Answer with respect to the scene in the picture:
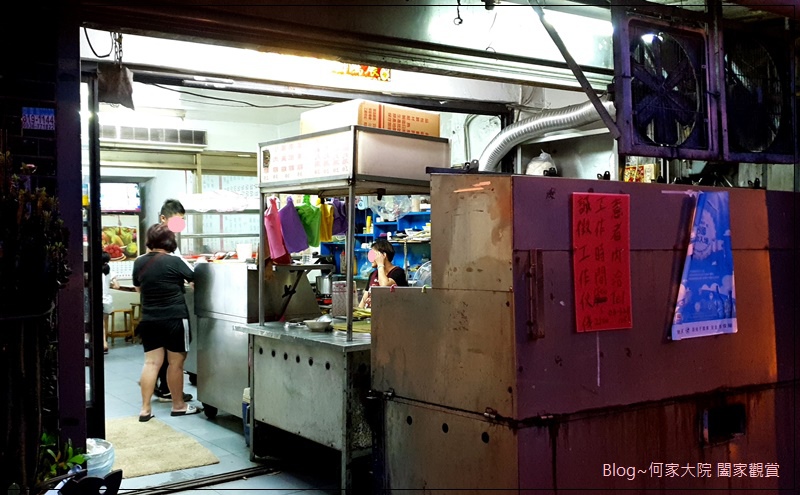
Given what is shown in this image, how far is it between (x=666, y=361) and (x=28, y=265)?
3158 millimetres

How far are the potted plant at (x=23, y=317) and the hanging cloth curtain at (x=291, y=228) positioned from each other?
12.1 ft

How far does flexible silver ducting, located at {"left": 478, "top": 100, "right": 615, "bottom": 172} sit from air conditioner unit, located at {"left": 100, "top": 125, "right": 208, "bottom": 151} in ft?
20.2

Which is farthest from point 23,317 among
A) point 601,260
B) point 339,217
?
point 339,217

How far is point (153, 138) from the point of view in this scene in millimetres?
11914

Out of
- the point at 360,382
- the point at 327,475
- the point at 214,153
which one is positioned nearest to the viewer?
the point at 360,382

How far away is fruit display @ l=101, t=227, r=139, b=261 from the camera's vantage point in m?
13.5

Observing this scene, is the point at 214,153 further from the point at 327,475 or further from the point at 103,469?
the point at 103,469

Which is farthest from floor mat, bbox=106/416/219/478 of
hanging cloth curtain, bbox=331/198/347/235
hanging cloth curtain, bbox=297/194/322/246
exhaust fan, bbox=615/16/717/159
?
exhaust fan, bbox=615/16/717/159

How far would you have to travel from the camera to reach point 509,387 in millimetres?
3305

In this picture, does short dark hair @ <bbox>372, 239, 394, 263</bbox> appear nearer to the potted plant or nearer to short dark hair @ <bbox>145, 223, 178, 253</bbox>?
short dark hair @ <bbox>145, 223, 178, 253</bbox>

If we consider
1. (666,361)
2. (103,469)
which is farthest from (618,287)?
(103,469)

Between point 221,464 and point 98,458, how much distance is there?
2250 millimetres

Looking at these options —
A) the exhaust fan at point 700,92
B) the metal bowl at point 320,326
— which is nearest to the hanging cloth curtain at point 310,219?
the metal bowl at point 320,326

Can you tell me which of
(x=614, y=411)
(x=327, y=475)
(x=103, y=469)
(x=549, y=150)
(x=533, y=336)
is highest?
(x=549, y=150)
